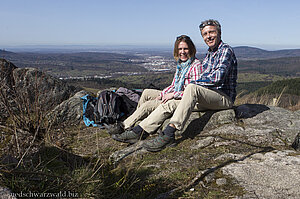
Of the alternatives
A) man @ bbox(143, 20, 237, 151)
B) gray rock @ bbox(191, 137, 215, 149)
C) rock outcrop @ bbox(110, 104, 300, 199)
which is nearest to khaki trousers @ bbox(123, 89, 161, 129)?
rock outcrop @ bbox(110, 104, 300, 199)

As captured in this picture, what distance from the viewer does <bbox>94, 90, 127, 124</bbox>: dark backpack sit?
228 inches

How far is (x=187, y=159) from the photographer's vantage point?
328 centimetres

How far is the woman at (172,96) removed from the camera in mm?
4293

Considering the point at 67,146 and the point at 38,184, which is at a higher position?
the point at 38,184

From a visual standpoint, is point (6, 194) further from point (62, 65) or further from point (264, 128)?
point (62, 65)

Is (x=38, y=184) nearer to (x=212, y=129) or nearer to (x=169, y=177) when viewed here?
(x=169, y=177)

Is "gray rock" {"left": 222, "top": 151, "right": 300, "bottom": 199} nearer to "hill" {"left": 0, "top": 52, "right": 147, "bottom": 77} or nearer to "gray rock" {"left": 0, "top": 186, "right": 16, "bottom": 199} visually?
"gray rock" {"left": 0, "top": 186, "right": 16, "bottom": 199}

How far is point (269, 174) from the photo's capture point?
262 cm

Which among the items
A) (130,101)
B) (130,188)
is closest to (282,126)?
(130,188)

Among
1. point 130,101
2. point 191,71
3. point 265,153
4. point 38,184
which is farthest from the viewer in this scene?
point 130,101

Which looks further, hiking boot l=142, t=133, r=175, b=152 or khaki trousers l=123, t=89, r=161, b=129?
khaki trousers l=123, t=89, r=161, b=129

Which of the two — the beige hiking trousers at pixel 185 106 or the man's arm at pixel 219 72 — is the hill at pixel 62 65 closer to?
the beige hiking trousers at pixel 185 106

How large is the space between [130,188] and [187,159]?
1.01 metres

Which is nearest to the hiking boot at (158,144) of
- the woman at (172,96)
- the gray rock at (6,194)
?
the woman at (172,96)
